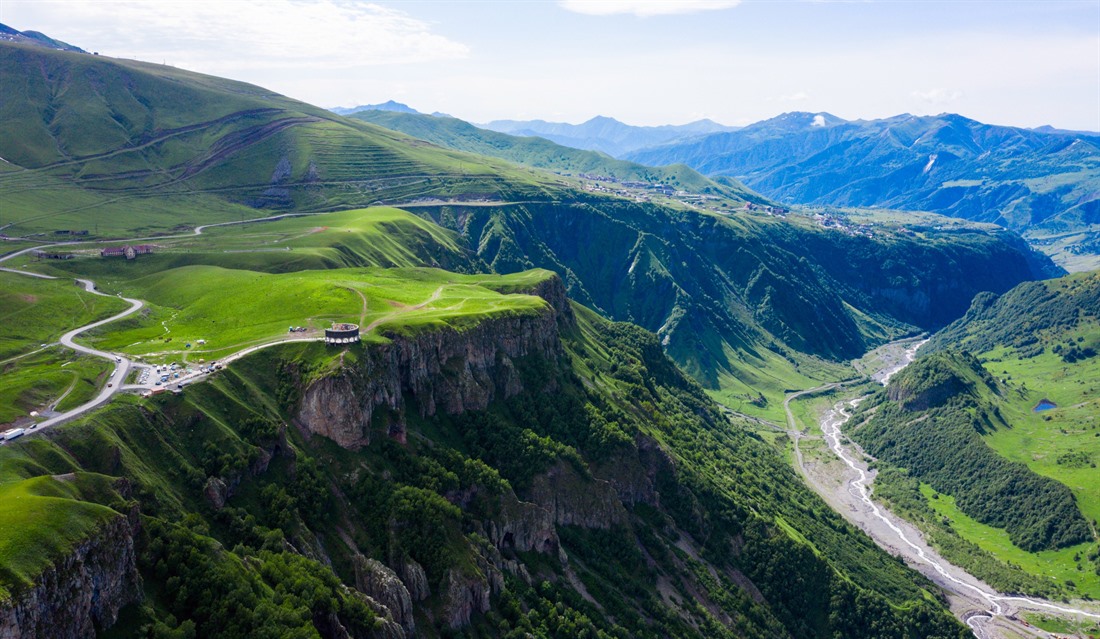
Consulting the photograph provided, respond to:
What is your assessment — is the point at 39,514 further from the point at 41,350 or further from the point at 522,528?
the point at 522,528

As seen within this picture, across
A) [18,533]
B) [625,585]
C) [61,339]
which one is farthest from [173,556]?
[625,585]

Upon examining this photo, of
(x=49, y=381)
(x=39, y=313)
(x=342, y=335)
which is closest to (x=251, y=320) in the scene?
(x=342, y=335)

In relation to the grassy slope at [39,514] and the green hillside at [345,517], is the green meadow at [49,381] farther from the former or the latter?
the grassy slope at [39,514]

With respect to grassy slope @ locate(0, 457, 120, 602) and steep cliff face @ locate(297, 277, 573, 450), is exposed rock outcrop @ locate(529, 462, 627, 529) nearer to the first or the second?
steep cliff face @ locate(297, 277, 573, 450)

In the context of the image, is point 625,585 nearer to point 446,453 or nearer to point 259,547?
point 446,453

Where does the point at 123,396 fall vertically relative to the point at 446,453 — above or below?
above

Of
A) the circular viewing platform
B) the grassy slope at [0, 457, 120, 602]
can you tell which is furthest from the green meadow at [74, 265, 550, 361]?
the grassy slope at [0, 457, 120, 602]

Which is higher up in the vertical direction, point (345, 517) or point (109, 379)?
point (109, 379)
